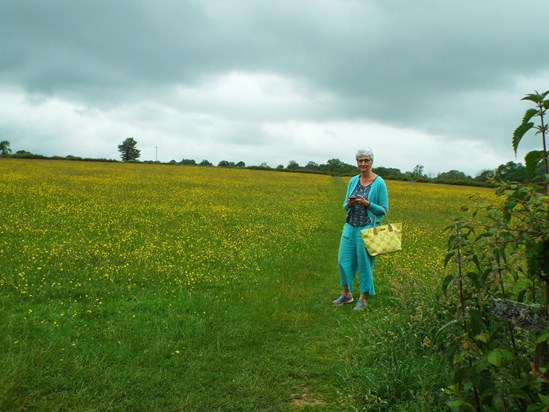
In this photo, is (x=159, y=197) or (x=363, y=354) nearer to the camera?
(x=363, y=354)

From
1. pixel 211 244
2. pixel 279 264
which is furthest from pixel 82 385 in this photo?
pixel 211 244

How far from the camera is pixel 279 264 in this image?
36.3 feet

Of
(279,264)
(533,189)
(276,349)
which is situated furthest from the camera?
(279,264)

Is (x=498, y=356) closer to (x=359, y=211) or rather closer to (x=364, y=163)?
(x=364, y=163)

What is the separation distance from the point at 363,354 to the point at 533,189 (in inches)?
145

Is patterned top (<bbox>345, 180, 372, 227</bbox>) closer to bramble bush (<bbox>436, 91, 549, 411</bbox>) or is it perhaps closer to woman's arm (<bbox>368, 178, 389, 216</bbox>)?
woman's arm (<bbox>368, 178, 389, 216</bbox>)

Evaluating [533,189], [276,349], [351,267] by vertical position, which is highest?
[533,189]

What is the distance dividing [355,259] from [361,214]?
837 millimetres

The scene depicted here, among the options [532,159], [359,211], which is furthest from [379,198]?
[532,159]

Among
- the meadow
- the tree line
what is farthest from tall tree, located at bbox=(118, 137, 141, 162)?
the meadow

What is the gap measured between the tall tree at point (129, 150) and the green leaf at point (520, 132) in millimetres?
153373

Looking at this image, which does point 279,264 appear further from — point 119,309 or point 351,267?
point 119,309

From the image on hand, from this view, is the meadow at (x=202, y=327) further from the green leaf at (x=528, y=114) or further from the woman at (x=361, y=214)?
the green leaf at (x=528, y=114)

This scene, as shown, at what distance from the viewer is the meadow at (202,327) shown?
4699mm
